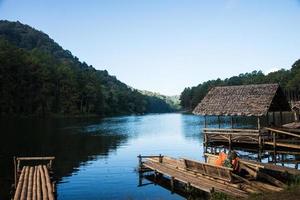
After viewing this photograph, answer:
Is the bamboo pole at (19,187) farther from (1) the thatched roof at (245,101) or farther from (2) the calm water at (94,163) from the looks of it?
(1) the thatched roof at (245,101)

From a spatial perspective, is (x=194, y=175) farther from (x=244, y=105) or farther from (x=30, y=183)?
(x=244, y=105)

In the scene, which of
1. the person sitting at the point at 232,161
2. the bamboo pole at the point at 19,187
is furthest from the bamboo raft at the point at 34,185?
the person sitting at the point at 232,161

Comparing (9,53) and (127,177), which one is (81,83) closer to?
(9,53)

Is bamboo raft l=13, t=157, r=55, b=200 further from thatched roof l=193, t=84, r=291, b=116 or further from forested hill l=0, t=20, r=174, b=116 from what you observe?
forested hill l=0, t=20, r=174, b=116

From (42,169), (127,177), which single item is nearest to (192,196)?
(127,177)

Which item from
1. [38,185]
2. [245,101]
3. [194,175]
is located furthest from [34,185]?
[245,101]

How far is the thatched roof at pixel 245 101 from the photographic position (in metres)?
37.0

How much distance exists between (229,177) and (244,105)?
1763 centimetres

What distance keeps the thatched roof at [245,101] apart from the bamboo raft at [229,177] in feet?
39.0

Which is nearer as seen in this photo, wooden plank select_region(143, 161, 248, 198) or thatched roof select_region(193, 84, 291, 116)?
wooden plank select_region(143, 161, 248, 198)

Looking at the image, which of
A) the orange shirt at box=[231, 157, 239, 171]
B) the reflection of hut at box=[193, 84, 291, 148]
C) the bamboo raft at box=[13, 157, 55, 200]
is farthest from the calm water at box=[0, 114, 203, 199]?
the reflection of hut at box=[193, 84, 291, 148]

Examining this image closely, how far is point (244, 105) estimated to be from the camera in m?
38.0

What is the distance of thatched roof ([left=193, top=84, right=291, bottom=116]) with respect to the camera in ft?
121

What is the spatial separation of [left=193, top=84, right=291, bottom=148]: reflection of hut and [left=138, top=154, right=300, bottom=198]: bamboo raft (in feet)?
38.0
